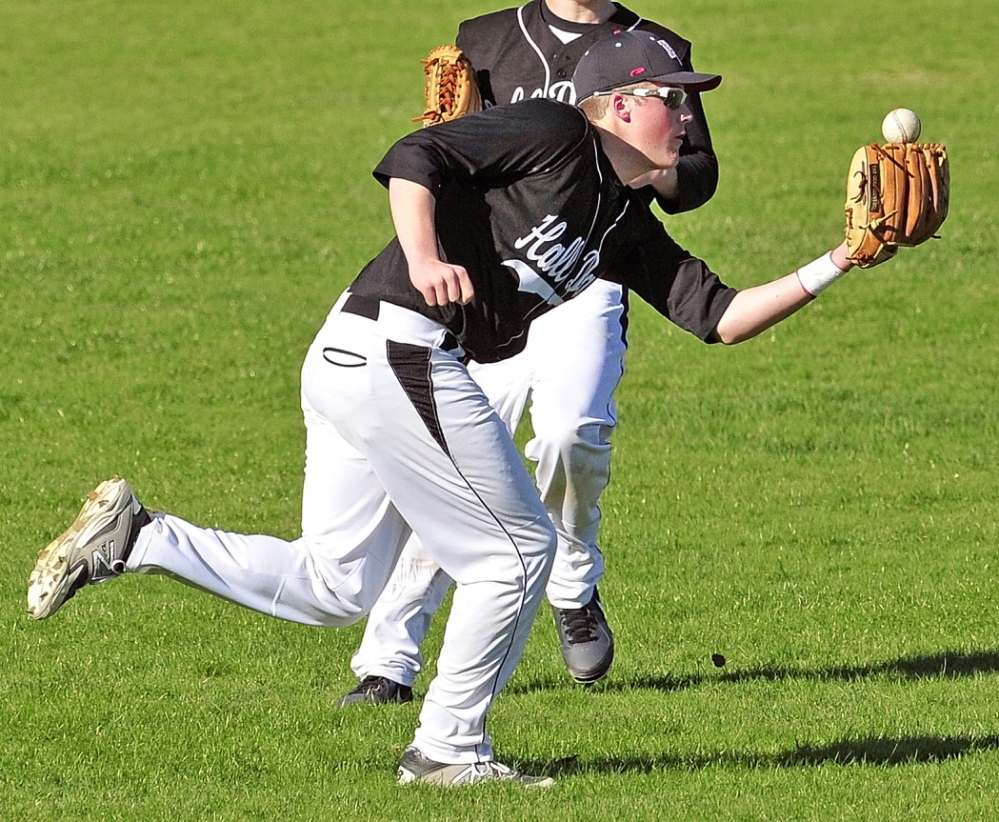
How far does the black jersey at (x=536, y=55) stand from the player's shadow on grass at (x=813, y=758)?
2.06 metres

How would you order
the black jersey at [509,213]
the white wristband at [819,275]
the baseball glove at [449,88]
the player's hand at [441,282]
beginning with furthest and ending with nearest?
1. the baseball glove at [449,88]
2. the white wristband at [819,275]
3. the black jersey at [509,213]
4. the player's hand at [441,282]

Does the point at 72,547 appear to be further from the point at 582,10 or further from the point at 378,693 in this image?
the point at 582,10

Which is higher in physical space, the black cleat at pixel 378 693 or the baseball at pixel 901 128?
the baseball at pixel 901 128

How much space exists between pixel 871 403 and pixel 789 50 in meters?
14.4

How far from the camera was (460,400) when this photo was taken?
198 inches

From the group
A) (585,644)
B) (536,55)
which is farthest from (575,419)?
(536,55)

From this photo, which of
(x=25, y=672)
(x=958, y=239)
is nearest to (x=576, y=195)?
(x=25, y=672)

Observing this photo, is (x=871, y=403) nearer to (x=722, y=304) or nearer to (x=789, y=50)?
(x=722, y=304)

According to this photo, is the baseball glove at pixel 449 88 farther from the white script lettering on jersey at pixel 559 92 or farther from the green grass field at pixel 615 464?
the green grass field at pixel 615 464

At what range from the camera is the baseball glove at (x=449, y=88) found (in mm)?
6793

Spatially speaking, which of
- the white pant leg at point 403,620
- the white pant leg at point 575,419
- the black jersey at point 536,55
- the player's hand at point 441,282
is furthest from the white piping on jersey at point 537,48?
the player's hand at point 441,282

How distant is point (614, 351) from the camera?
22.2 feet

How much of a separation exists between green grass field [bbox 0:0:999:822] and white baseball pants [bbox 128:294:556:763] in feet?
1.19

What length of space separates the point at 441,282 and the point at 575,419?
1986mm
